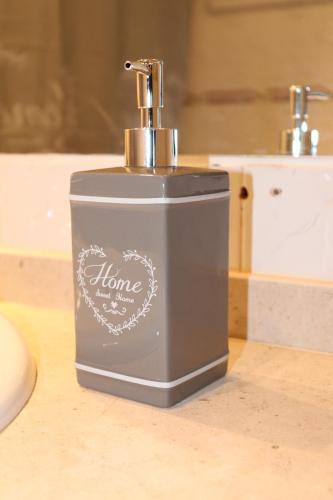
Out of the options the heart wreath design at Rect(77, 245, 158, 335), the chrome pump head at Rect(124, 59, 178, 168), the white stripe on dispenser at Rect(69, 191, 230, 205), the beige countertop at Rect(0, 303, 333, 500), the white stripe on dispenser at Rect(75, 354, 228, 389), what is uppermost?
the chrome pump head at Rect(124, 59, 178, 168)

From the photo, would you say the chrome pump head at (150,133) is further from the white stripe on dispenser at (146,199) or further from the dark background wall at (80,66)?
the dark background wall at (80,66)

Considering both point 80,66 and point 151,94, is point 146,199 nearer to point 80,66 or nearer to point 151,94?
point 151,94

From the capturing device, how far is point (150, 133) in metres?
0.45

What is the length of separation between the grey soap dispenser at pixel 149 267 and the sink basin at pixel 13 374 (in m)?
0.04

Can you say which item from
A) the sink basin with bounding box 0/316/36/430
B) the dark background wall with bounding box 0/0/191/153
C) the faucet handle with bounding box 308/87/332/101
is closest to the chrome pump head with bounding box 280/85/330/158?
Result: the faucet handle with bounding box 308/87/332/101

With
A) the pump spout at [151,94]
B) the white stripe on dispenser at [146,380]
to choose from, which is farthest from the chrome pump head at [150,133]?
the white stripe on dispenser at [146,380]

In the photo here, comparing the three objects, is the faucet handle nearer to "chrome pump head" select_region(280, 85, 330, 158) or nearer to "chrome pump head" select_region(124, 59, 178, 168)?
"chrome pump head" select_region(280, 85, 330, 158)

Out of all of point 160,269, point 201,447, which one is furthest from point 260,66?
point 201,447

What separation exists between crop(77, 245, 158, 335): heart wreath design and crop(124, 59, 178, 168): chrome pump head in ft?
0.25

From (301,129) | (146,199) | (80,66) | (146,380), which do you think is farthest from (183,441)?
(80,66)

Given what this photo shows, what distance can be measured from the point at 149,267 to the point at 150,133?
11 centimetres

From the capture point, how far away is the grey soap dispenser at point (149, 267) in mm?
417

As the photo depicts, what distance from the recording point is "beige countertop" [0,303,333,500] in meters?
0.32

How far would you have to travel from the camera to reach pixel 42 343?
57 cm
